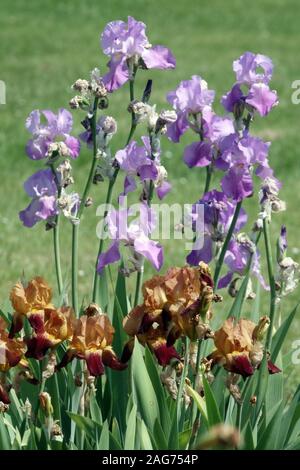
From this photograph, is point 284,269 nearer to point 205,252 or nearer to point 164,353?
point 205,252

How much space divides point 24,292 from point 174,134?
67cm

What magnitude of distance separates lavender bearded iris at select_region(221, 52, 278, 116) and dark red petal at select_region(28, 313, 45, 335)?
77 centimetres

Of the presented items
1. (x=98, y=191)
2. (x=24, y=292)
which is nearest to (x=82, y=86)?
(x=24, y=292)

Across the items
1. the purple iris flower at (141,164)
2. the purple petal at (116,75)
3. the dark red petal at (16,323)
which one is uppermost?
the purple petal at (116,75)

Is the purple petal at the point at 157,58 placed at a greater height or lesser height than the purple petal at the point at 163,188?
greater

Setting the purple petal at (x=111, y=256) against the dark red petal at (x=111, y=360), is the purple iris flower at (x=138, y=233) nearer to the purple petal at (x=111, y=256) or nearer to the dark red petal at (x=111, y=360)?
the purple petal at (x=111, y=256)

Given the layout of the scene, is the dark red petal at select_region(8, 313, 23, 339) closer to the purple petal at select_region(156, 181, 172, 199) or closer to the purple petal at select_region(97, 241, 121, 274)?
the purple petal at select_region(97, 241, 121, 274)

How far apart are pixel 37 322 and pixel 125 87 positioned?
883cm

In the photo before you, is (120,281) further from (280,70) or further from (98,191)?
(280,70)

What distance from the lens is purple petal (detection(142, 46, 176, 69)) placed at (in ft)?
9.12

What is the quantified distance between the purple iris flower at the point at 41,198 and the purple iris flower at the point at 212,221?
1.45 feet

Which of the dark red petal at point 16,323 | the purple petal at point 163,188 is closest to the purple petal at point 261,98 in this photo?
the purple petal at point 163,188

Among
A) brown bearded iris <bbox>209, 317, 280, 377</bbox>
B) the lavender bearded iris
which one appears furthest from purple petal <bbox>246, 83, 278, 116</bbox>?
brown bearded iris <bbox>209, 317, 280, 377</bbox>

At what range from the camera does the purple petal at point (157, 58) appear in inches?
109
